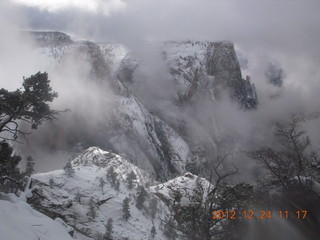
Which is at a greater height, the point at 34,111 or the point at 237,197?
the point at 34,111

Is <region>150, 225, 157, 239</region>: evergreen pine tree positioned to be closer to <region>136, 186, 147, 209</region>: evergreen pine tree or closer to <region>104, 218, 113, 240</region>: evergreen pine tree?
<region>104, 218, 113, 240</region>: evergreen pine tree

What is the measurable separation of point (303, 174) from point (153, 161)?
598 ft

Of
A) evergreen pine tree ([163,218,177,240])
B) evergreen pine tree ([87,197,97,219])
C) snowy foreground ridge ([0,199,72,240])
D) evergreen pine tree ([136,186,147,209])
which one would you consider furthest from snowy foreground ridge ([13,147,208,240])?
snowy foreground ridge ([0,199,72,240])

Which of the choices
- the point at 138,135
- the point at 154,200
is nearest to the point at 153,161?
the point at 138,135

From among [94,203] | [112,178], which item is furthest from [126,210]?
[112,178]

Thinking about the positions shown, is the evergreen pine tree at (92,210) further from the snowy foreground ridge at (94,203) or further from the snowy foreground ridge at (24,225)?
the snowy foreground ridge at (24,225)

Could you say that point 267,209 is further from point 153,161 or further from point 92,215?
point 153,161

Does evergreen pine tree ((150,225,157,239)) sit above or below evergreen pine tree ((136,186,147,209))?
below

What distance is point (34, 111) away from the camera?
24266 millimetres

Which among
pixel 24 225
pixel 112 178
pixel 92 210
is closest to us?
pixel 24 225

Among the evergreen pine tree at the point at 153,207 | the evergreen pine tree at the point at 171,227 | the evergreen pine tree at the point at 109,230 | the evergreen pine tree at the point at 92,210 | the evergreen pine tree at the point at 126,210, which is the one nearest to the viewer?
the evergreen pine tree at the point at 171,227
